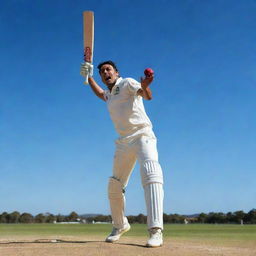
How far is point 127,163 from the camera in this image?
24.2 feet

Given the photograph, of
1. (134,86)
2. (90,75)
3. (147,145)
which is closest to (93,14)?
(90,75)

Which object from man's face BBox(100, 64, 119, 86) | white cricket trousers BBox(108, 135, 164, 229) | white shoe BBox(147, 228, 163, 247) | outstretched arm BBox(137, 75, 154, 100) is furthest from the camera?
man's face BBox(100, 64, 119, 86)

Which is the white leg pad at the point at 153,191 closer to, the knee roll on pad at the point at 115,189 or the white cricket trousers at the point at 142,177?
the white cricket trousers at the point at 142,177

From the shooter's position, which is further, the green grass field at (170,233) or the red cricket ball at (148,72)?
the green grass field at (170,233)

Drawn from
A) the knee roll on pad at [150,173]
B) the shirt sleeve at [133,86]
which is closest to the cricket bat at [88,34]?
the shirt sleeve at [133,86]


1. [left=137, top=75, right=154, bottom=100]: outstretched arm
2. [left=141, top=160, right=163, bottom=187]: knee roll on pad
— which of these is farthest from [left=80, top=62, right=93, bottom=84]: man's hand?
[left=141, top=160, right=163, bottom=187]: knee roll on pad

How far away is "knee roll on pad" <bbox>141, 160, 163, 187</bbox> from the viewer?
268 inches

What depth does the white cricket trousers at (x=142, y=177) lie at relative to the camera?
6723 millimetres

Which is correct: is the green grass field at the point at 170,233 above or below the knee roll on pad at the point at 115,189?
below

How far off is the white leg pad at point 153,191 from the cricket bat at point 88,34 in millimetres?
2478

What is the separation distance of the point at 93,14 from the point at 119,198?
3.81 metres

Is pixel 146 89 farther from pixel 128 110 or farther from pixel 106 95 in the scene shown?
pixel 106 95

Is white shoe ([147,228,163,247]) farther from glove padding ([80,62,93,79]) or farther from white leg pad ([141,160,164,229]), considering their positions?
glove padding ([80,62,93,79])

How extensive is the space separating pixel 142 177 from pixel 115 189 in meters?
0.73
